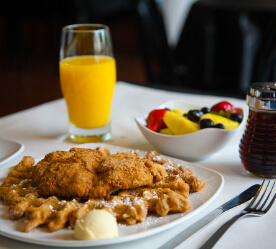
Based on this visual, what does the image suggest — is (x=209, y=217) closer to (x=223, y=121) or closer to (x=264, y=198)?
(x=264, y=198)

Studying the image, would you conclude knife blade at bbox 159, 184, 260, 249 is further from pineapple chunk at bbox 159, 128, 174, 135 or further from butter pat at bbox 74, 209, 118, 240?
pineapple chunk at bbox 159, 128, 174, 135

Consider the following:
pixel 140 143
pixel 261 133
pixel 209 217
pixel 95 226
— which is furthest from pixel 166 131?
pixel 95 226

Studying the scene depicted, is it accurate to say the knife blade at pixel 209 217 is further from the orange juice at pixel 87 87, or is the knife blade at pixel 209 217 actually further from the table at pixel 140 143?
the orange juice at pixel 87 87

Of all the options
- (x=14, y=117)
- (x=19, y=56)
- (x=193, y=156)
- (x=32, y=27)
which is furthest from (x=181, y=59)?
(x=32, y=27)

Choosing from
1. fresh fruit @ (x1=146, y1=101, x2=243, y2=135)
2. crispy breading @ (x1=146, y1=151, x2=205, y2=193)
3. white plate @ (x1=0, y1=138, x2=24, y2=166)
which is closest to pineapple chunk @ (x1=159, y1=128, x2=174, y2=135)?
fresh fruit @ (x1=146, y1=101, x2=243, y2=135)

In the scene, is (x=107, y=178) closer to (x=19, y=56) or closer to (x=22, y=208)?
(x=22, y=208)
